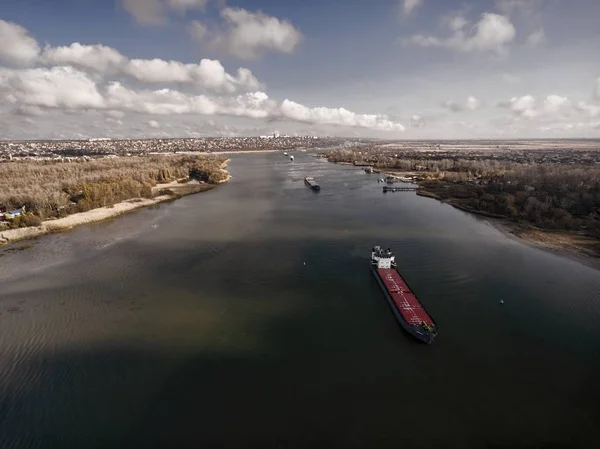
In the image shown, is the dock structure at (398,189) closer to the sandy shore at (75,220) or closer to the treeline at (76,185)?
the treeline at (76,185)

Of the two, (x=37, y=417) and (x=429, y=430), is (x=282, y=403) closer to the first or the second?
(x=429, y=430)

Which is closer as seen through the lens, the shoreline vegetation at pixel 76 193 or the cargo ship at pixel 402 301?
the cargo ship at pixel 402 301

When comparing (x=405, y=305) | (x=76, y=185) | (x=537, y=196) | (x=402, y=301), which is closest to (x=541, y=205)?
(x=537, y=196)

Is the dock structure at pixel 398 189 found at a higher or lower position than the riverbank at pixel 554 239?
higher

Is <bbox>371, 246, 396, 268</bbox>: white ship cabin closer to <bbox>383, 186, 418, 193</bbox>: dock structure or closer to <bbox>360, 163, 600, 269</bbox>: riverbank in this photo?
<bbox>360, 163, 600, 269</bbox>: riverbank

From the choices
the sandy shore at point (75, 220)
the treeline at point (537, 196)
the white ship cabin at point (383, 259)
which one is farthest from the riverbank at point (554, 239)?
the sandy shore at point (75, 220)

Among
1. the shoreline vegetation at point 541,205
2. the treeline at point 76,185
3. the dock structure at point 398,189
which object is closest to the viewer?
the shoreline vegetation at point 541,205

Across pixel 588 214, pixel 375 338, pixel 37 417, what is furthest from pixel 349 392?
pixel 588 214
